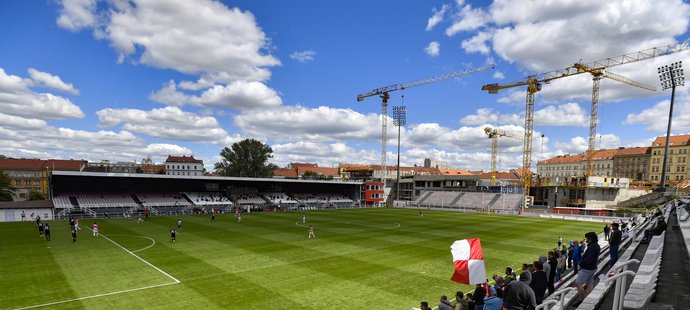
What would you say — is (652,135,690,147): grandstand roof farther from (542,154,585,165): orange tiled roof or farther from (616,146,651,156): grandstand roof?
(542,154,585,165): orange tiled roof

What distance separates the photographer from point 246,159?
98625 mm

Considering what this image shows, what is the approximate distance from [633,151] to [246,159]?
429 ft

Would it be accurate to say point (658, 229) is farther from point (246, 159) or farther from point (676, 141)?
point (676, 141)

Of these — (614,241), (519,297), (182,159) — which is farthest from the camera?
(182,159)

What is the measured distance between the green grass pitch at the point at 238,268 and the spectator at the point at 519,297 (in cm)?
788

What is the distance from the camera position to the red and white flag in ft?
35.3

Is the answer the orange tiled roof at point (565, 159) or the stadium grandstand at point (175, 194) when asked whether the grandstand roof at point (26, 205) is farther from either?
the orange tiled roof at point (565, 159)

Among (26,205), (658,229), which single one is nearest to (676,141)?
(658,229)

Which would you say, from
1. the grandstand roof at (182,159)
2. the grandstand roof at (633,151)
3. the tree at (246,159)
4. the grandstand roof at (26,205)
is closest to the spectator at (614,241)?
the grandstand roof at (26,205)

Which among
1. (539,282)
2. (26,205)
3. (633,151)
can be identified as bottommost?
(26,205)

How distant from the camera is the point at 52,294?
16062 millimetres

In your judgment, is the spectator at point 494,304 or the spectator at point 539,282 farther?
the spectator at point 539,282

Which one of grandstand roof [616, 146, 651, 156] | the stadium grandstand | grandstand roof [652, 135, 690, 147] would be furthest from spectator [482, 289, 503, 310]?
grandstand roof [616, 146, 651, 156]

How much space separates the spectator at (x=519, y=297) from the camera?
7712mm
